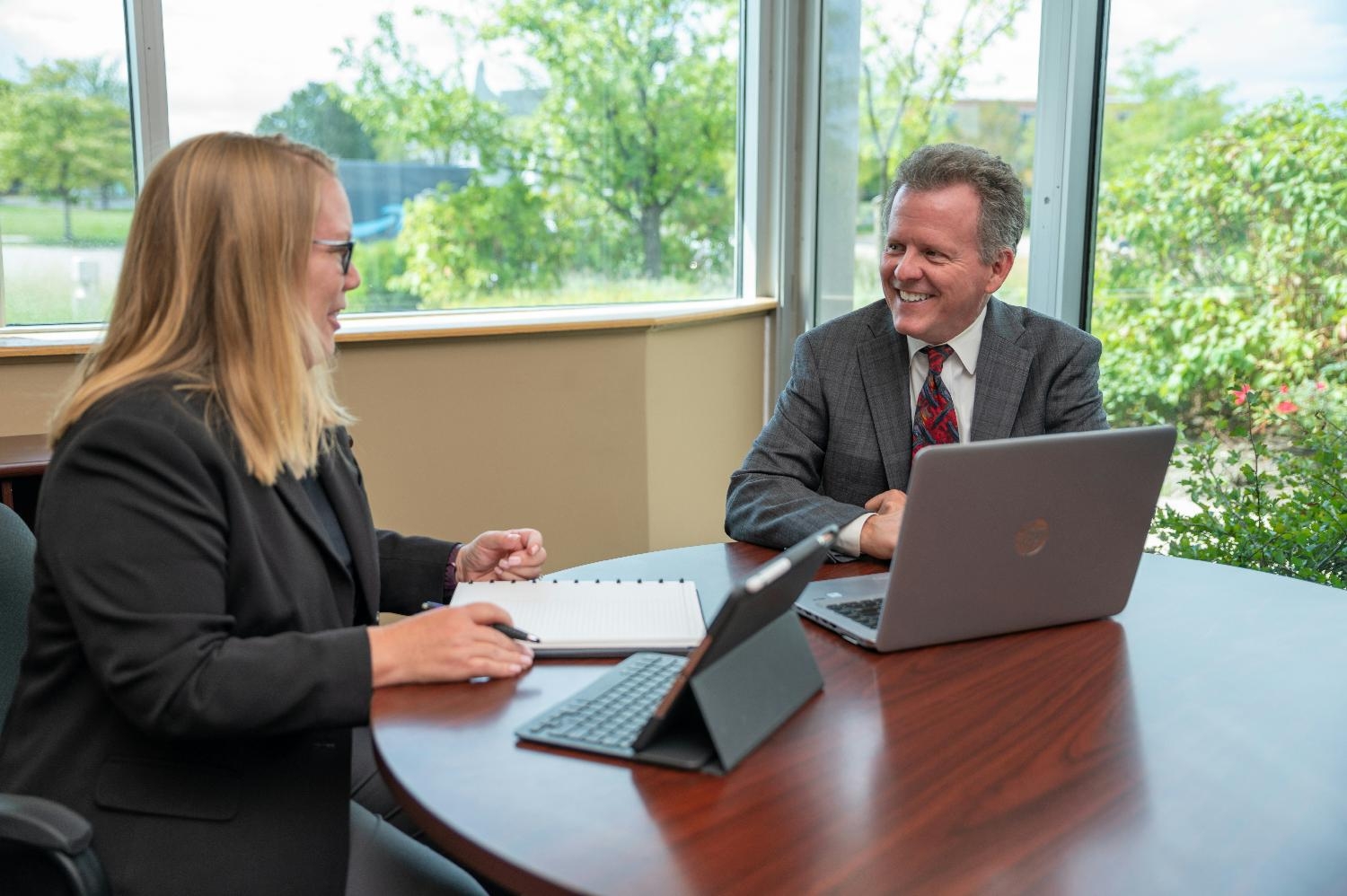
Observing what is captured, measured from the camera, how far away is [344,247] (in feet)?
4.50

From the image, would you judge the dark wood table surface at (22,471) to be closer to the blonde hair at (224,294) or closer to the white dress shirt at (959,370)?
the blonde hair at (224,294)

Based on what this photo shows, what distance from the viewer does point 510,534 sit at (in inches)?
62.3

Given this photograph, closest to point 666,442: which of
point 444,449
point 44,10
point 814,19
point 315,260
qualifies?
point 444,449

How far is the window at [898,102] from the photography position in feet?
10.3

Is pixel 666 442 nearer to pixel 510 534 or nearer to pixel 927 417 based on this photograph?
pixel 927 417

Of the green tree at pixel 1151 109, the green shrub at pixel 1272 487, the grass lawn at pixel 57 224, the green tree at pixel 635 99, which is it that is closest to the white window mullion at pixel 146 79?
the grass lawn at pixel 57 224

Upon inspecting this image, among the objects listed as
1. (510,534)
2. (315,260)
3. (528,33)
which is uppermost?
(528,33)

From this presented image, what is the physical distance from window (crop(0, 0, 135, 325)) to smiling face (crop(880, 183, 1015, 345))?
73.1 inches

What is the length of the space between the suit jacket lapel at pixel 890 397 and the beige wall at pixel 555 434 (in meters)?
1.43

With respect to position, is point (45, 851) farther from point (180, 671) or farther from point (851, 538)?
point (851, 538)

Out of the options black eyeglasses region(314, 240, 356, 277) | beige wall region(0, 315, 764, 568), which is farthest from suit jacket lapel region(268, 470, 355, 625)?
beige wall region(0, 315, 764, 568)

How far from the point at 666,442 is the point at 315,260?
7.55ft

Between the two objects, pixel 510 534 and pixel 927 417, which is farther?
pixel 927 417

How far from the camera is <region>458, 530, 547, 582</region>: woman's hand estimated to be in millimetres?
1587
